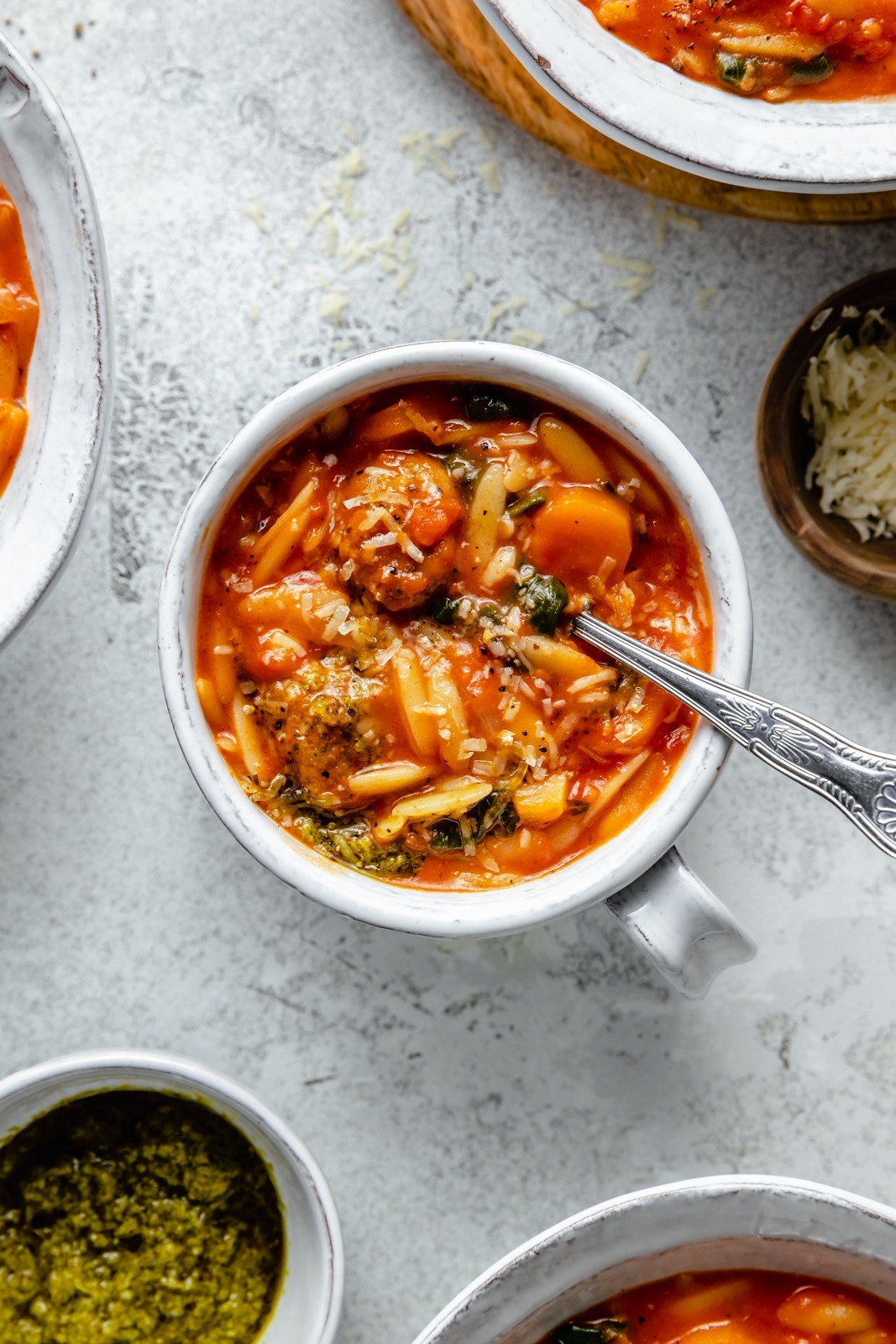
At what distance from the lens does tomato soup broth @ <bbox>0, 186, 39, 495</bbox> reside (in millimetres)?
2359

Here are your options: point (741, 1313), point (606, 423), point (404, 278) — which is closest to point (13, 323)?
point (404, 278)

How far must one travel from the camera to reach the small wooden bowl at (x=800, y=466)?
254cm

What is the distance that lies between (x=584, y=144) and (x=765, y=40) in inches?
16.2

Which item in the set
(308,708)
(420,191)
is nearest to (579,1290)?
(308,708)

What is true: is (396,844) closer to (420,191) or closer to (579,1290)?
(579,1290)

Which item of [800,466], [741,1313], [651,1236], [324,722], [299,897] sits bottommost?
[741,1313]

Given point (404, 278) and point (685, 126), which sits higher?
point (685, 126)

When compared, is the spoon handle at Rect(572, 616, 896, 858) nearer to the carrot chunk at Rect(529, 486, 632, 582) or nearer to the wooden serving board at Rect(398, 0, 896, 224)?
the carrot chunk at Rect(529, 486, 632, 582)

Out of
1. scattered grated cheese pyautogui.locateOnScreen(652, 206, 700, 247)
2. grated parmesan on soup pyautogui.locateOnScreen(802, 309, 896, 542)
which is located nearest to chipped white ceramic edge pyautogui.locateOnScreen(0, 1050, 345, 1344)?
grated parmesan on soup pyautogui.locateOnScreen(802, 309, 896, 542)

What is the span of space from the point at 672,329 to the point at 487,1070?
151 cm

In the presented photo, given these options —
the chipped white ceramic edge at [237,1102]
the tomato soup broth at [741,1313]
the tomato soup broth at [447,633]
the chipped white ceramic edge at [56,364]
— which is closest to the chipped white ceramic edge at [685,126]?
the tomato soup broth at [447,633]

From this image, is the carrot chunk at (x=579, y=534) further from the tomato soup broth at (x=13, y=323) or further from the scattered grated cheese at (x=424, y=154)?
the tomato soup broth at (x=13, y=323)

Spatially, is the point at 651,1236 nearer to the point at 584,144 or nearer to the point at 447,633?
the point at 447,633

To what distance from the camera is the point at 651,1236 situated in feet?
7.43
